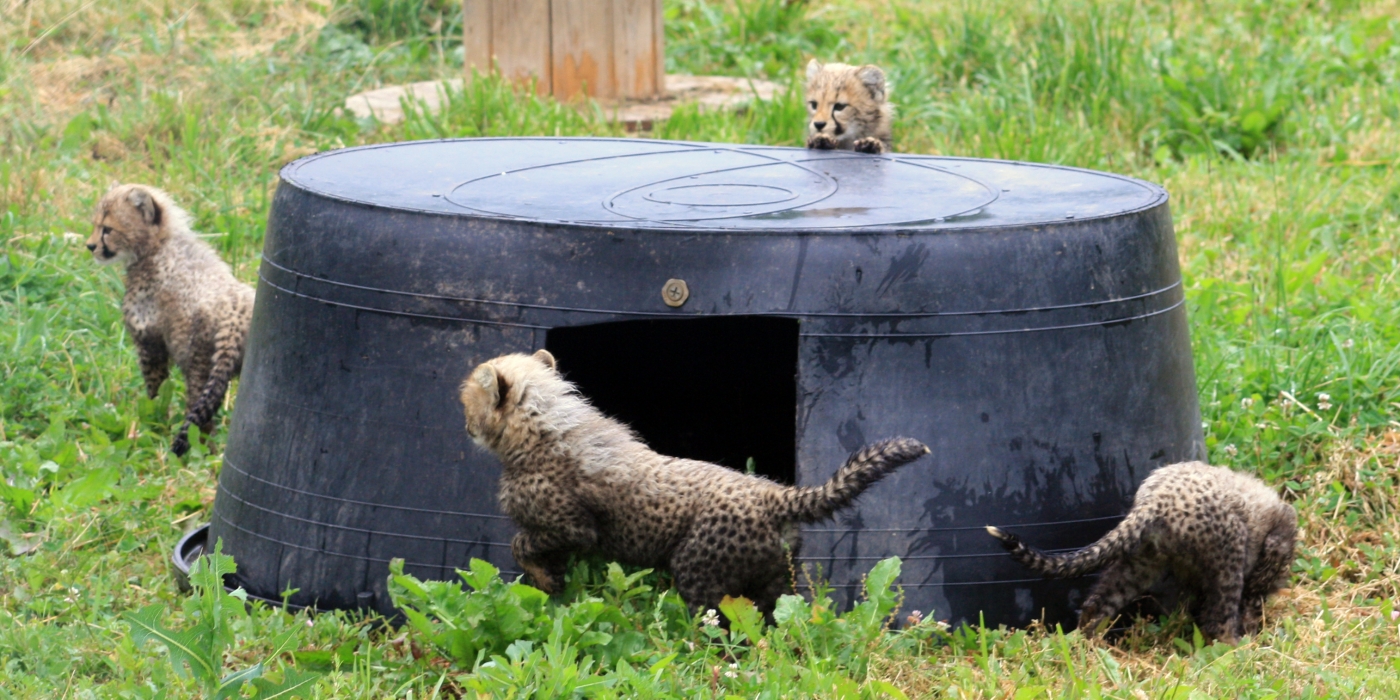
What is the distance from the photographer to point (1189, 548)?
160 inches

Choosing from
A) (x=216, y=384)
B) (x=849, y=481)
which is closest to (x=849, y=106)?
(x=216, y=384)

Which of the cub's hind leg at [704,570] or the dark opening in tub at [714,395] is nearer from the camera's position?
the cub's hind leg at [704,570]

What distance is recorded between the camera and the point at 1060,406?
411 centimetres

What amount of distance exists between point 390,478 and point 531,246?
2.61 ft

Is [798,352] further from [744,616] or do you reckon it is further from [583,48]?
[583,48]

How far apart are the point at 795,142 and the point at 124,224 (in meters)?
4.43

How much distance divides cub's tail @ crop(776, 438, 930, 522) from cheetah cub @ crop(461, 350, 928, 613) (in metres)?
0.02

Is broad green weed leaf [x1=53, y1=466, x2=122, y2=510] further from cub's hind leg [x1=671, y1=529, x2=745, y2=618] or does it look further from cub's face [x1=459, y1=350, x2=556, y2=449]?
cub's hind leg [x1=671, y1=529, x2=745, y2=618]

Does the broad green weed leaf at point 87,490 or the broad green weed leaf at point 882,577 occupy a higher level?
the broad green weed leaf at point 882,577

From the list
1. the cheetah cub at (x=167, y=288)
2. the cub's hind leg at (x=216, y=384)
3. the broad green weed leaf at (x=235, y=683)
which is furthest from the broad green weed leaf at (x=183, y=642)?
the cheetah cub at (x=167, y=288)

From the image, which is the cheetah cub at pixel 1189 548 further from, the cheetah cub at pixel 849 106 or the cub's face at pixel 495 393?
the cheetah cub at pixel 849 106

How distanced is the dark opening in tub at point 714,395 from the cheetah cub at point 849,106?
1.90 metres

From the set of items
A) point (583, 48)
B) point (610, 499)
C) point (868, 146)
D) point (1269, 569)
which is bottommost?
point (1269, 569)

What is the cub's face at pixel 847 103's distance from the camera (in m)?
6.95
